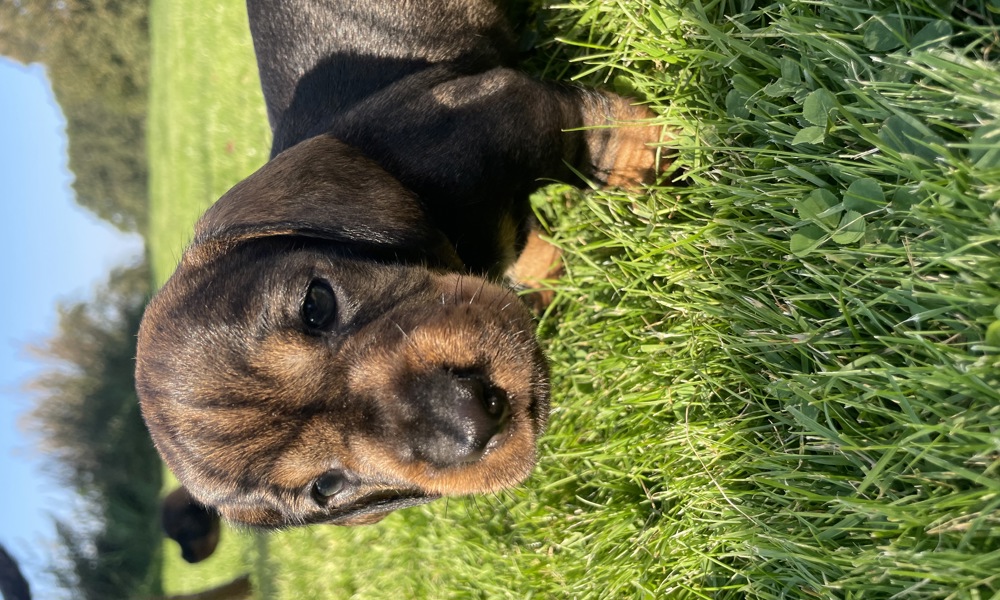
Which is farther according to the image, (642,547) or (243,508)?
(642,547)

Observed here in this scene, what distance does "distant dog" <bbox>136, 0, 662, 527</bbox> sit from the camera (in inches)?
85.4

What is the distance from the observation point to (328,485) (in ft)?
8.27

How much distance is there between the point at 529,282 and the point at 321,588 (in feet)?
11.1

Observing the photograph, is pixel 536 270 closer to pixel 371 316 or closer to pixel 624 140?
pixel 624 140

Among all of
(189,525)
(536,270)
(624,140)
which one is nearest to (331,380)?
(624,140)

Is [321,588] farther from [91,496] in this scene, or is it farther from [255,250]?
[91,496]

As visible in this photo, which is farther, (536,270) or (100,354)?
(100,354)

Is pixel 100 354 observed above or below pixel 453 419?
below

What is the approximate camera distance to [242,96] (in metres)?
8.38

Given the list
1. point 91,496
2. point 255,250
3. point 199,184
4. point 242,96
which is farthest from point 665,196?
point 91,496

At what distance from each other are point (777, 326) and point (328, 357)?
146cm

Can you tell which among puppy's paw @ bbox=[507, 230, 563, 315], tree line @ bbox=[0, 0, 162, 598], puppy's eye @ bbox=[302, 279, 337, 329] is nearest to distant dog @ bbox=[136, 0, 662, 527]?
puppy's eye @ bbox=[302, 279, 337, 329]

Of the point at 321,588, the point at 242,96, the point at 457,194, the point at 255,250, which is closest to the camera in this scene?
the point at 255,250

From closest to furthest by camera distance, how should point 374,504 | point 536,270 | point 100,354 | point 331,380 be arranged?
point 331,380 < point 374,504 < point 536,270 < point 100,354
